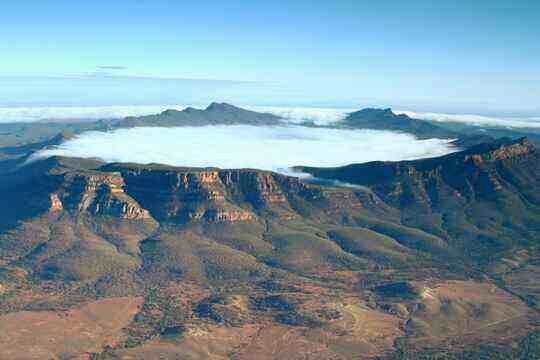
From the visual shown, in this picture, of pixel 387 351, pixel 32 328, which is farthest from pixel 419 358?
pixel 32 328

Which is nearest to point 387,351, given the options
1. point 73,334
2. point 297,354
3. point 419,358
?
point 419,358

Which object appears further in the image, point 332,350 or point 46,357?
point 332,350

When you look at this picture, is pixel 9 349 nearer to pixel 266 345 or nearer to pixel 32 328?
pixel 32 328

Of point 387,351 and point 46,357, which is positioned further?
point 387,351

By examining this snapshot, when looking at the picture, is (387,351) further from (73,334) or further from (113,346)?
Result: (73,334)

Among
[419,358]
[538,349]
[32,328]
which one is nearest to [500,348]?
[538,349]

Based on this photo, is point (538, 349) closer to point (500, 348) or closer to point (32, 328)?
point (500, 348)

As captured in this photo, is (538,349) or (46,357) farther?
(538,349)
